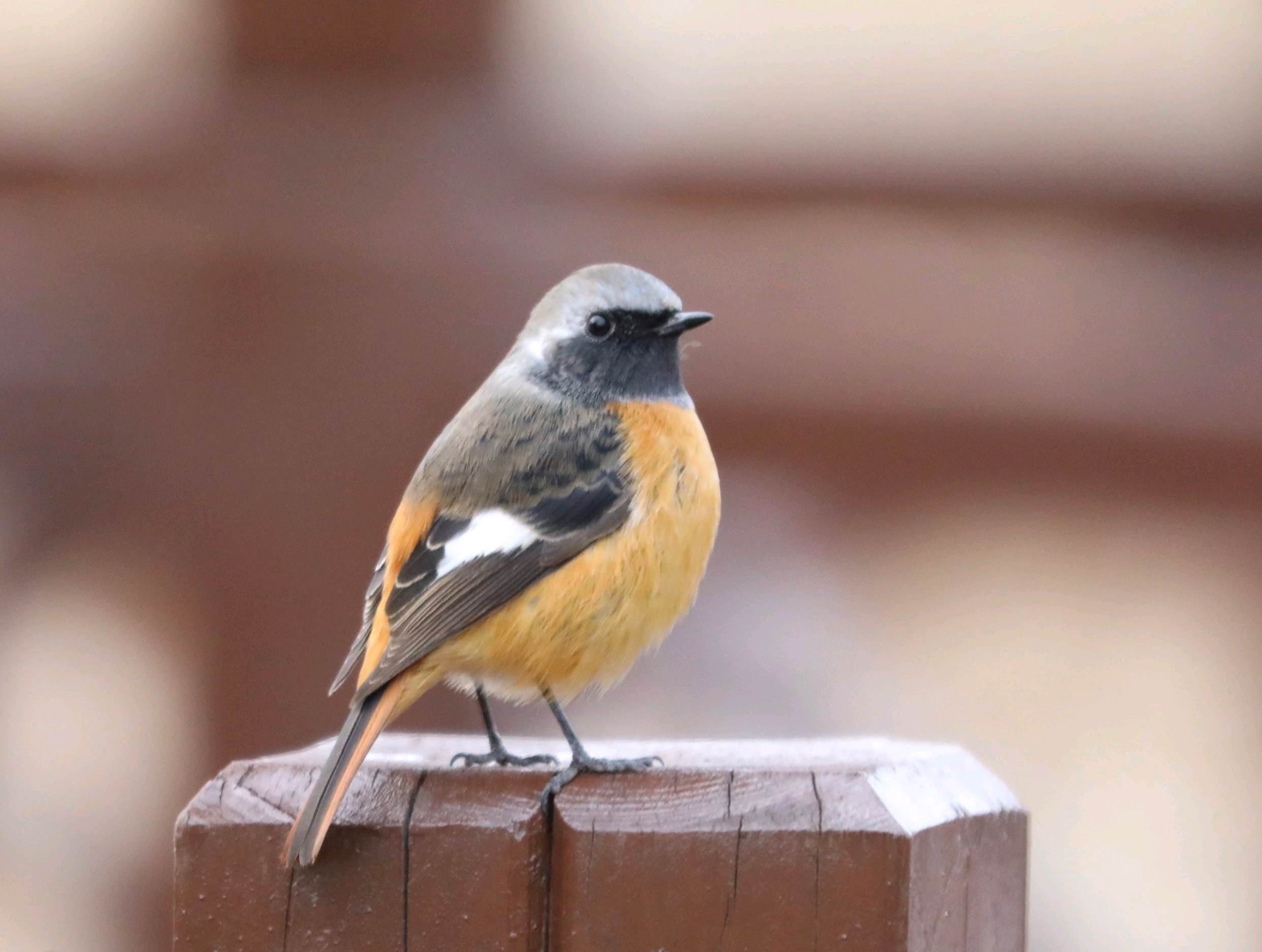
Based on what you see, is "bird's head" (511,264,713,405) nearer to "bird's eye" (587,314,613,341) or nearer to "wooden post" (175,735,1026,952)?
"bird's eye" (587,314,613,341)

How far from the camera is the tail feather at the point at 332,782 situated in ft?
7.30

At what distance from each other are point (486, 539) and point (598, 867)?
3.76 feet

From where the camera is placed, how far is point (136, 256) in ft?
A: 17.6

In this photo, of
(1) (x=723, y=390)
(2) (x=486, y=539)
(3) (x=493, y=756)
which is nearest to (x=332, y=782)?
(3) (x=493, y=756)

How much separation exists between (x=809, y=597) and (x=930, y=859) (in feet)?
10.6

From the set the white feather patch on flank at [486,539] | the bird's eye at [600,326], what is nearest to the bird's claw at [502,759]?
the white feather patch on flank at [486,539]

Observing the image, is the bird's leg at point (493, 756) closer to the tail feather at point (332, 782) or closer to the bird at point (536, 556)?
the bird at point (536, 556)

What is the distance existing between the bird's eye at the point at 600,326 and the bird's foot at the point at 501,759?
1.12m

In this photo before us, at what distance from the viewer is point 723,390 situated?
5387 millimetres

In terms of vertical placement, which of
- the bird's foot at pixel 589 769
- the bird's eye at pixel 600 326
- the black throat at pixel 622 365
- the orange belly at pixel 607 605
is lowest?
the bird's foot at pixel 589 769

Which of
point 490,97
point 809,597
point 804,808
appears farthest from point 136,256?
point 804,808

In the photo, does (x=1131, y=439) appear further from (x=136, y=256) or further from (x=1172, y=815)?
A: (x=136, y=256)

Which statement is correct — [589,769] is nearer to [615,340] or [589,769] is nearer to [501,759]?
[501,759]

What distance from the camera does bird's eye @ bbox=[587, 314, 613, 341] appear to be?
3.89m
